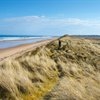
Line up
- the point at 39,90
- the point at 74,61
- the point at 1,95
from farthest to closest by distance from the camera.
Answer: the point at 74,61 < the point at 39,90 < the point at 1,95

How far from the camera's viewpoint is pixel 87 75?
35.0 feet

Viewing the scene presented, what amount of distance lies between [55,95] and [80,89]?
3.58ft

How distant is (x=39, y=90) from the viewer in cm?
848

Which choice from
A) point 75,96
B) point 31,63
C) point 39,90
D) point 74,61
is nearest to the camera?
point 75,96

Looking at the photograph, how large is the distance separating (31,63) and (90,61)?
13.5ft

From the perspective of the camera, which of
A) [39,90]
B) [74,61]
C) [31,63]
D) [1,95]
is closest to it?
[1,95]

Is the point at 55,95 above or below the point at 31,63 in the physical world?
below

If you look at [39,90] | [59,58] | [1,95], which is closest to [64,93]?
[39,90]

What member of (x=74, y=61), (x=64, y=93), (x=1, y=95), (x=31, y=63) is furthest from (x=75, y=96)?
(x=74, y=61)

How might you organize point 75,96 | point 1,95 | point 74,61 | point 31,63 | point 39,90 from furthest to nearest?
point 74,61 → point 31,63 → point 39,90 → point 75,96 → point 1,95

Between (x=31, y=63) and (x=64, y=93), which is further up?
(x=31, y=63)

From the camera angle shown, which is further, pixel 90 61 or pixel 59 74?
pixel 90 61

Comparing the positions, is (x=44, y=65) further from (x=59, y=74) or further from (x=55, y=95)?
(x=55, y=95)

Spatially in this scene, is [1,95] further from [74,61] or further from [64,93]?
[74,61]
